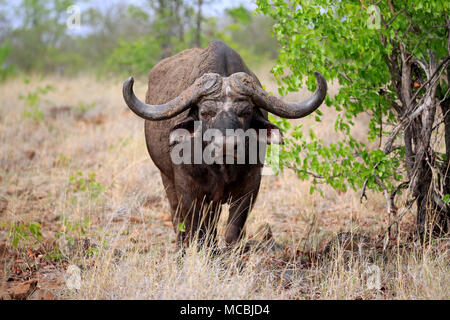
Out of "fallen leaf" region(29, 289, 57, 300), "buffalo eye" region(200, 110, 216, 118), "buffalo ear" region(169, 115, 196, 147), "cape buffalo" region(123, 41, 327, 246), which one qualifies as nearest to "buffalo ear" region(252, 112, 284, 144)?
"cape buffalo" region(123, 41, 327, 246)

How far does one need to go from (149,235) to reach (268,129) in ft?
7.59

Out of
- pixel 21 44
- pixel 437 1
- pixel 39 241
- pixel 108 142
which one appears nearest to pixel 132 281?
pixel 39 241

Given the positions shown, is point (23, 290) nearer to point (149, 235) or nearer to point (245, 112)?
point (149, 235)

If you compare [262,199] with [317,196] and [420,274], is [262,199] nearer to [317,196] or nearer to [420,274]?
[317,196]

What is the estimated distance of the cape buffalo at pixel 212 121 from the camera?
4.48m

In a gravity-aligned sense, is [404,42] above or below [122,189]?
above

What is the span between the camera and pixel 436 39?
5125mm

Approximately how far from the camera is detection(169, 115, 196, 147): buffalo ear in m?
4.68

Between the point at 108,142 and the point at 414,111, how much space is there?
263 inches

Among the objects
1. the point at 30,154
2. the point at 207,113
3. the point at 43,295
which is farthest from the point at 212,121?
the point at 30,154

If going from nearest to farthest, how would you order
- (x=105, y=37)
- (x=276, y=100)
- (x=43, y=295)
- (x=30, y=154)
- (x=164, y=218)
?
(x=43, y=295) → (x=276, y=100) → (x=164, y=218) → (x=30, y=154) → (x=105, y=37)

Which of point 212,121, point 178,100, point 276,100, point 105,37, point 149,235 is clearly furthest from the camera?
point 105,37

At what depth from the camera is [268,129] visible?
481cm

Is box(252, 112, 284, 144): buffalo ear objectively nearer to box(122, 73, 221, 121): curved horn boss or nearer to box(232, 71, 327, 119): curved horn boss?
box(232, 71, 327, 119): curved horn boss
